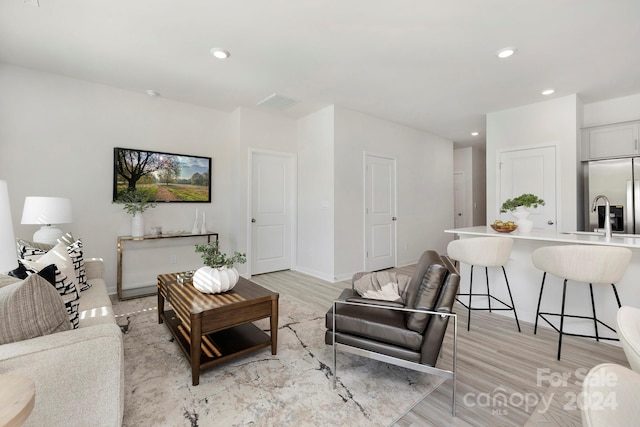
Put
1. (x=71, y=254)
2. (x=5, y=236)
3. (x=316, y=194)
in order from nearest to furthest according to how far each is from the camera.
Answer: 1. (x=5, y=236)
2. (x=71, y=254)
3. (x=316, y=194)

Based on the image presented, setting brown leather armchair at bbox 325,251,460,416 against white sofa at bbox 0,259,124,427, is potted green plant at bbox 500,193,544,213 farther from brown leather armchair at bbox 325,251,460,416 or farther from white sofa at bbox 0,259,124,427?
white sofa at bbox 0,259,124,427

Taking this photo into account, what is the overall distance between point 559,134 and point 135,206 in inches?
232

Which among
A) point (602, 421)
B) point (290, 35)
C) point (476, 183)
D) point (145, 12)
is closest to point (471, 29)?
point (290, 35)

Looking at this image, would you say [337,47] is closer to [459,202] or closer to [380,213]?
[380,213]

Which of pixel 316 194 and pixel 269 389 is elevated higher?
pixel 316 194

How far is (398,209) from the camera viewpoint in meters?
5.46

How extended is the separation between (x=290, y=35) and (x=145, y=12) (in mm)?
1150

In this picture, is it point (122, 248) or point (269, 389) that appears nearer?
point (269, 389)

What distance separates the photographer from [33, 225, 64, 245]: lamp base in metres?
2.99

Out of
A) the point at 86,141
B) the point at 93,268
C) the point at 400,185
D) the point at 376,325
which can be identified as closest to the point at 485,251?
the point at 376,325

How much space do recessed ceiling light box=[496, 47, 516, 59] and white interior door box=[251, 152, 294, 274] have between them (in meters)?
3.25

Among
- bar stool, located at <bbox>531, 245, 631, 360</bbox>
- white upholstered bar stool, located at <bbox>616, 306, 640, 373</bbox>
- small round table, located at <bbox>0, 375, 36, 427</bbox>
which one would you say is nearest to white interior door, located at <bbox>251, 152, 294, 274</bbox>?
bar stool, located at <bbox>531, 245, 631, 360</bbox>

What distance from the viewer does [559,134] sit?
4105mm

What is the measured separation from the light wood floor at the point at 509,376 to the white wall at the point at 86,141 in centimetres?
373
